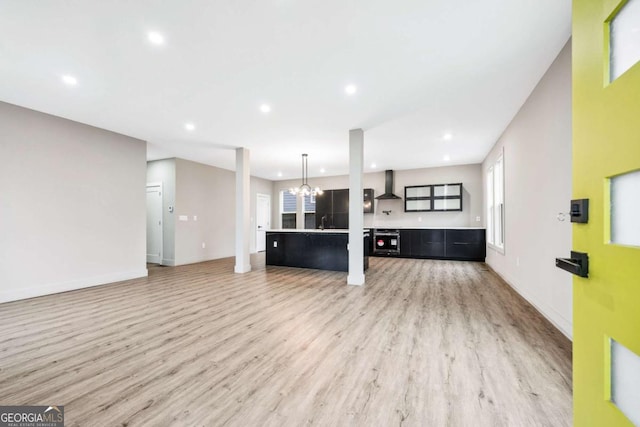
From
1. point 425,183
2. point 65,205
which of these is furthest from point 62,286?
point 425,183

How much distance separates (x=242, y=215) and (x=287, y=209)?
4.70m

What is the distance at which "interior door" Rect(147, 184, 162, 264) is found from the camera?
7.01 m

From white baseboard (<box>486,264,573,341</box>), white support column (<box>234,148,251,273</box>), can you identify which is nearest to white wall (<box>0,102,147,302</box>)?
white support column (<box>234,148,251,273</box>)

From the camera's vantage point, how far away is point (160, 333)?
2666 mm

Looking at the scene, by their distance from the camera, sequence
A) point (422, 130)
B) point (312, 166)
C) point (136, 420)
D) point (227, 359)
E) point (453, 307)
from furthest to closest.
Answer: point (312, 166)
point (422, 130)
point (453, 307)
point (227, 359)
point (136, 420)

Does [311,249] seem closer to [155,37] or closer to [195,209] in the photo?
[195,209]

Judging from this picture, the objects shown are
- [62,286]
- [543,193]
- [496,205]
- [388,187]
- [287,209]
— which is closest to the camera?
[543,193]

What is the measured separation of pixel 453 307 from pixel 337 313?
157 centimetres

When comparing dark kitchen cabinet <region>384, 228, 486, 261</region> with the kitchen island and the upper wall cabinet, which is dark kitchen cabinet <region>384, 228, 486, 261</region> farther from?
the kitchen island

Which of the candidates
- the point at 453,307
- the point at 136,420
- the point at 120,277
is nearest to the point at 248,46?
the point at 136,420

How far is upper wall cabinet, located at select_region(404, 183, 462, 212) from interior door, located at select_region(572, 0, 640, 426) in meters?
7.37

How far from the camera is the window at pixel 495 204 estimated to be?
529 centimetres

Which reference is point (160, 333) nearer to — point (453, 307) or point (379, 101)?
point (453, 307)

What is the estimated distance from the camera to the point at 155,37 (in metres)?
2.39
